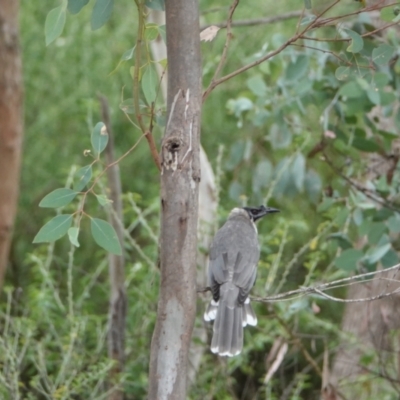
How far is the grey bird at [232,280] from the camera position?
313 centimetres

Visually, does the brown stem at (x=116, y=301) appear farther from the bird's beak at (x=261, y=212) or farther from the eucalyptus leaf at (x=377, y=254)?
the eucalyptus leaf at (x=377, y=254)

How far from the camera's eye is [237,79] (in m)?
6.90

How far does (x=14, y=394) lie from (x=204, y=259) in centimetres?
181

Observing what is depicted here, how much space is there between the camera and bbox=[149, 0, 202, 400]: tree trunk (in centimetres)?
172

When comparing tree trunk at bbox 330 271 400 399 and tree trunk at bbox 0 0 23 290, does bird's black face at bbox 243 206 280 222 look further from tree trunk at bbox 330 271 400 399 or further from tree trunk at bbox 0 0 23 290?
tree trunk at bbox 0 0 23 290

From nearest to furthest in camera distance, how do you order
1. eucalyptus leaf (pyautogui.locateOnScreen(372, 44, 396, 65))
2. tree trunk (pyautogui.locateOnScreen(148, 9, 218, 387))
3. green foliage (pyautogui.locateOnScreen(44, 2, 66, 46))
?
green foliage (pyautogui.locateOnScreen(44, 2, 66, 46))
eucalyptus leaf (pyautogui.locateOnScreen(372, 44, 396, 65))
tree trunk (pyautogui.locateOnScreen(148, 9, 218, 387))

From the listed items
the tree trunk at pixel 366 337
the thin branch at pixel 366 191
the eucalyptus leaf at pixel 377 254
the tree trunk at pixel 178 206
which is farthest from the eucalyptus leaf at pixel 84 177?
the tree trunk at pixel 366 337

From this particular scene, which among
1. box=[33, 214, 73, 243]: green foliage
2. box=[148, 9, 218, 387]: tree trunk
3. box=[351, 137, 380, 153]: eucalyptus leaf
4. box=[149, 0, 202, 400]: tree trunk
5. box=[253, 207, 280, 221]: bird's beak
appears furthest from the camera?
box=[148, 9, 218, 387]: tree trunk

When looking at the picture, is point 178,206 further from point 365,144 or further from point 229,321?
point 365,144

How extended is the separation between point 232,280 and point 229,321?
331 millimetres

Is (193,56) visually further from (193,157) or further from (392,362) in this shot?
(392,362)

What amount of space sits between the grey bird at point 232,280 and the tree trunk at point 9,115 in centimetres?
131

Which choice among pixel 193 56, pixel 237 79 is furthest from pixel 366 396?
pixel 193 56

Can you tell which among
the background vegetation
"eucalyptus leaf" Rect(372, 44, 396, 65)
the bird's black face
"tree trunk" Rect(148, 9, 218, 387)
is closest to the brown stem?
the background vegetation
